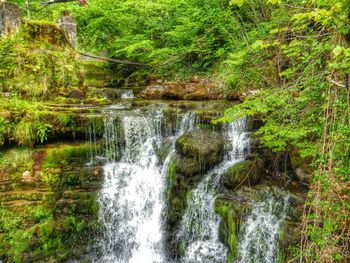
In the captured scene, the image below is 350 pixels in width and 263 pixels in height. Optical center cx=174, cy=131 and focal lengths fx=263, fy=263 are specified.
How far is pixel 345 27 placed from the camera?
8.41 ft

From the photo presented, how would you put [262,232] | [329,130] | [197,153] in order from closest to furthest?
[329,130] → [262,232] → [197,153]

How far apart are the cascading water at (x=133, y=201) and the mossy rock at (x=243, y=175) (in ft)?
5.57

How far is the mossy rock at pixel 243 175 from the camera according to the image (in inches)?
233

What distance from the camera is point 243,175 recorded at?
5953mm

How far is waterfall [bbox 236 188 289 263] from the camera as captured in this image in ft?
16.3

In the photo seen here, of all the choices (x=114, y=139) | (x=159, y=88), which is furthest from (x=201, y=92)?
(x=114, y=139)

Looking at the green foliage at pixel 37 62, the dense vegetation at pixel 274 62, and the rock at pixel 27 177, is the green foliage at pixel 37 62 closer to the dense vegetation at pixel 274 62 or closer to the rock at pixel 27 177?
the dense vegetation at pixel 274 62

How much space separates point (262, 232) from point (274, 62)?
4745mm

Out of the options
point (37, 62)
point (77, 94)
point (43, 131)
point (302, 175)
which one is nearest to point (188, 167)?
point (302, 175)

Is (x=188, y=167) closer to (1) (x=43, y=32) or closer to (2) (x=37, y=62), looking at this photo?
(2) (x=37, y=62)

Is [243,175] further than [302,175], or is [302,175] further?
[243,175]

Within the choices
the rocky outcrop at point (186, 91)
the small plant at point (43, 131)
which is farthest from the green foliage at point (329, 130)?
the rocky outcrop at point (186, 91)

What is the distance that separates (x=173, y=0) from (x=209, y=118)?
→ 712 cm

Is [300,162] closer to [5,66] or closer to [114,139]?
[114,139]
